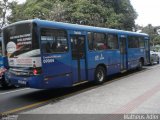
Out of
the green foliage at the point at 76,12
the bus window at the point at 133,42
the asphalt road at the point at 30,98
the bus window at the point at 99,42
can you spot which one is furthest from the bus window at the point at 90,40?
the green foliage at the point at 76,12

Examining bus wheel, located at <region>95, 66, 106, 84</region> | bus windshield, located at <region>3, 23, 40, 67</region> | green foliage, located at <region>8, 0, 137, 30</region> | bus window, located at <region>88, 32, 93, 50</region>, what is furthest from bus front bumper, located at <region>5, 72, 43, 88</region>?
green foliage, located at <region>8, 0, 137, 30</region>

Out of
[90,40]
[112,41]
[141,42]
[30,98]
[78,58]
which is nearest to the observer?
[30,98]

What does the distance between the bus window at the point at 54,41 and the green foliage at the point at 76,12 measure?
18168 millimetres

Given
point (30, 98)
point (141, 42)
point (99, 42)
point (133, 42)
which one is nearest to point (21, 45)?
point (30, 98)

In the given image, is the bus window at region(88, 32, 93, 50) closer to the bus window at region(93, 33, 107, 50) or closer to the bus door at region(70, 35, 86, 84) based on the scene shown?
the bus window at region(93, 33, 107, 50)

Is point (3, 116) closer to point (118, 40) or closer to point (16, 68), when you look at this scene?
point (16, 68)

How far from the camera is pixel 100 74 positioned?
12.5m

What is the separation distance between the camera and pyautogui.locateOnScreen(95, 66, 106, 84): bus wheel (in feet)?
39.9

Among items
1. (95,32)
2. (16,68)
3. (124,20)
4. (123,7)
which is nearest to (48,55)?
(16,68)

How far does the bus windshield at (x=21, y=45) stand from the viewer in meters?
8.70

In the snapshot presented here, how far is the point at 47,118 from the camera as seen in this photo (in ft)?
22.0

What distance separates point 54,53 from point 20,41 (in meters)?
1.27

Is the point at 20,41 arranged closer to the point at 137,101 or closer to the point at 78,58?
the point at 78,58

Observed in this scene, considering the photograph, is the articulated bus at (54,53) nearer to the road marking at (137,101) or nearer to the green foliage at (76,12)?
the road marking at (137,101)
